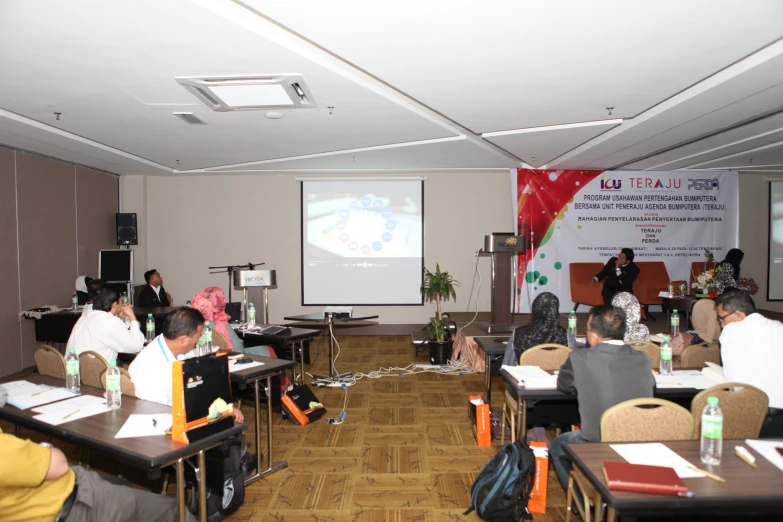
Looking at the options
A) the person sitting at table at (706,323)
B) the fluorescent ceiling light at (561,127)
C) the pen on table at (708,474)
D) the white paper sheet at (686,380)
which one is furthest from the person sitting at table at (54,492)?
the fluorescent ceiling light at (561,127)

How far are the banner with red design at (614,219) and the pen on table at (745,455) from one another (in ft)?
22.1

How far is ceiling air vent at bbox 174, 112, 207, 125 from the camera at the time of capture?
495 centimetres

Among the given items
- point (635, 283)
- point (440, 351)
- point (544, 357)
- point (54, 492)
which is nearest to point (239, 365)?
point (54, 492)

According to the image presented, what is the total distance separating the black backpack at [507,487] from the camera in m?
2.81

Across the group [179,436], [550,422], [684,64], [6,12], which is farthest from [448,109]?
[179,436]

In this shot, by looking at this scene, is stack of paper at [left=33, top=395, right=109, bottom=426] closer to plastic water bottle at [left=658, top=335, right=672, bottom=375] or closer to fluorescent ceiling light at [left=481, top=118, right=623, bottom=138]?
plastic water bottle at [left=658, top=335, right=672, bottom=375]

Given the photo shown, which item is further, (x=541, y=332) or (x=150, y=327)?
(x=150, y=327)

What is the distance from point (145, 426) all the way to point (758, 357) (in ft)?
10.8

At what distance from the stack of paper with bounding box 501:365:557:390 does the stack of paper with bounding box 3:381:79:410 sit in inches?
104

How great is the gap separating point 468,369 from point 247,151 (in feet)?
13.7

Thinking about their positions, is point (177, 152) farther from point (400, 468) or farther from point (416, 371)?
point (400, 468)

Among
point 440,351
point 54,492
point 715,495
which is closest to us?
point 715,495

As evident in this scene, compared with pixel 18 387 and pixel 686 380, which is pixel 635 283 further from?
pixel 18 387

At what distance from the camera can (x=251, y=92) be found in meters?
4.23
